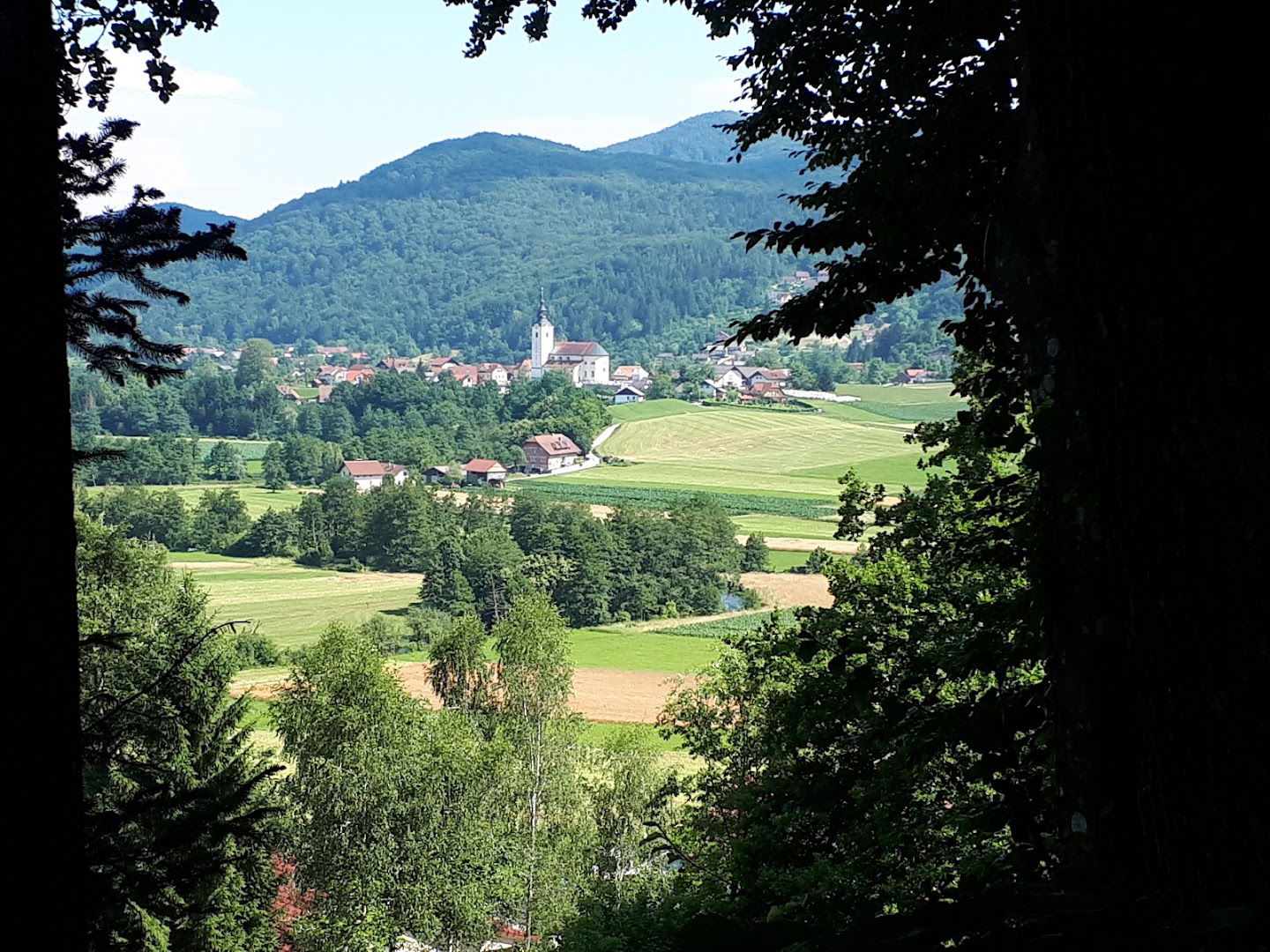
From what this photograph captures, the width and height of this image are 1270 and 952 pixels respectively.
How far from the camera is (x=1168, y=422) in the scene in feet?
3.67

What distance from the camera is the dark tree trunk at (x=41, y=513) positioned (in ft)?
5.01

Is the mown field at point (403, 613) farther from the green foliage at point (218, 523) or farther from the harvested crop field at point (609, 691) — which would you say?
the green foliage at point (218, 523)

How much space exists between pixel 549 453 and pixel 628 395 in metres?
35.3

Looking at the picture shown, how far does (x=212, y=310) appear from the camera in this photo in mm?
195375

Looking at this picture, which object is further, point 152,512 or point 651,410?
point 651,410

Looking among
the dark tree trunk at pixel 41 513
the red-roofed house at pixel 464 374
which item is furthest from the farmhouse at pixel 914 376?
the dark tree trunk at pixel 41 513

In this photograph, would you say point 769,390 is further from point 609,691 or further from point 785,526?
point 609,691

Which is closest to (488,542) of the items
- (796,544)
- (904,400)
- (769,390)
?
(796,544)

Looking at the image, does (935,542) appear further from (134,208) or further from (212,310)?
(212,310)

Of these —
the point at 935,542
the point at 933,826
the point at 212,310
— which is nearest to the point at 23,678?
the point at 933,826

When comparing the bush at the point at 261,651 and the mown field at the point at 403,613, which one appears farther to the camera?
the mown field at the point at 403,613

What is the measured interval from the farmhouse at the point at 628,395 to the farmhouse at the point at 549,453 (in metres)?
25.1

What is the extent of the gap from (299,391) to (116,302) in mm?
127669

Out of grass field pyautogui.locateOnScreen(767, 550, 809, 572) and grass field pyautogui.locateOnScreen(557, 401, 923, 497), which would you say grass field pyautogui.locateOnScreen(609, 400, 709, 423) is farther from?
grass field pyautogui.locateOnScreen(767, 550, 809, 572)
